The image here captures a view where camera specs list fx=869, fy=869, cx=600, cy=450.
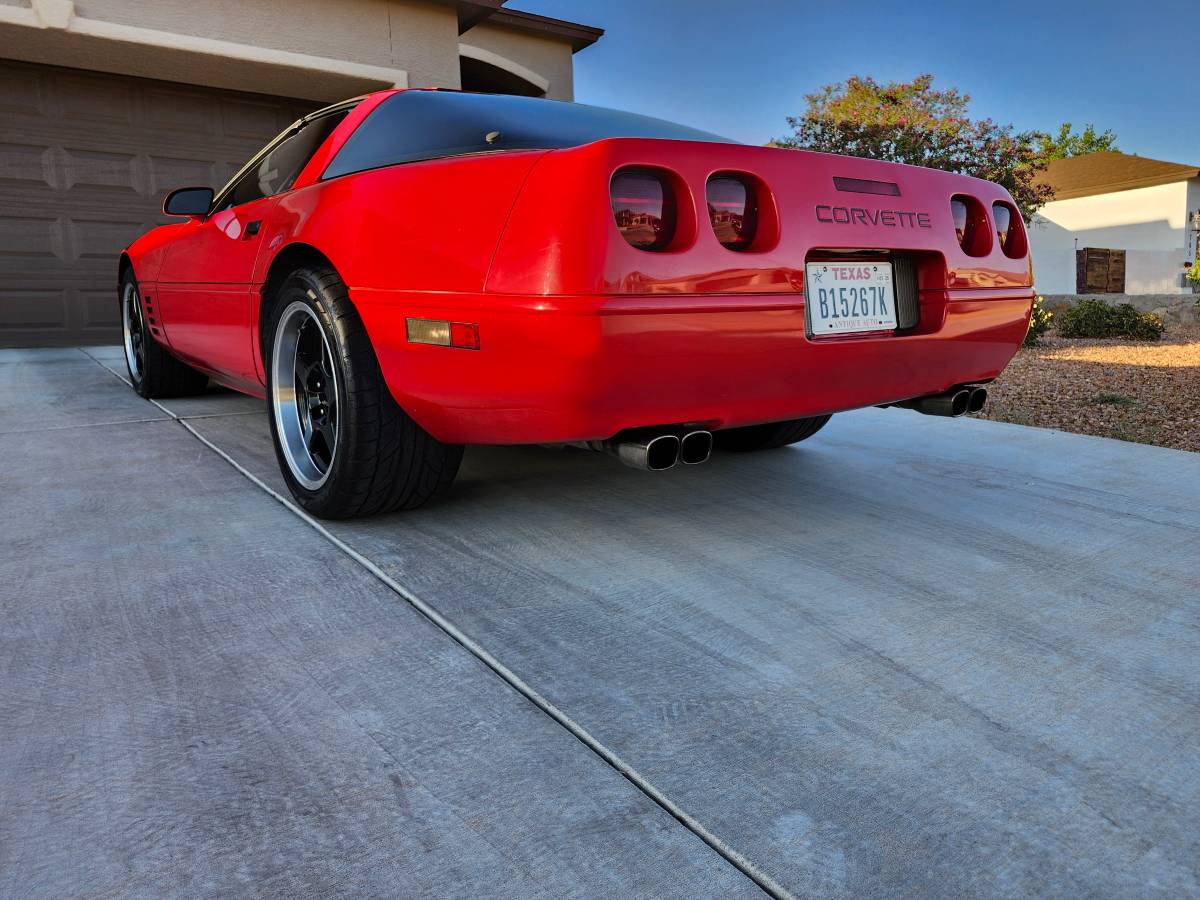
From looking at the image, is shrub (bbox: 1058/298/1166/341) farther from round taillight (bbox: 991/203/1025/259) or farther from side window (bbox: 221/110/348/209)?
side window (bbox: 221/110/348/209)

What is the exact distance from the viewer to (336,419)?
256 centimetres

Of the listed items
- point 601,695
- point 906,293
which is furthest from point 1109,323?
point 601,695

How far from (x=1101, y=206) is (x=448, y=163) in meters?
29.8

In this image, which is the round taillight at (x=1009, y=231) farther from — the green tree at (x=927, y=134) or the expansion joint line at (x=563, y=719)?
the green tree at (x=927, y=134)

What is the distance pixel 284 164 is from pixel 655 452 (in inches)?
81.2

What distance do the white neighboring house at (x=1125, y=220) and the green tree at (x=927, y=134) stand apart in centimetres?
770

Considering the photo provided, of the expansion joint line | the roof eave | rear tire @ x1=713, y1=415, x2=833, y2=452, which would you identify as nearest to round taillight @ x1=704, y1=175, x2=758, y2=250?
the expansion joint line

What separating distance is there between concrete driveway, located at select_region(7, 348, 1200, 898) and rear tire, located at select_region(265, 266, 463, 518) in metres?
0.12

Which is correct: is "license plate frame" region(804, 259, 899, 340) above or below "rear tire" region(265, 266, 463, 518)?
above

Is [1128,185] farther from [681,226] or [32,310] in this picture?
[681,226]

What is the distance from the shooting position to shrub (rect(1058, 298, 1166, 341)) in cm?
1208

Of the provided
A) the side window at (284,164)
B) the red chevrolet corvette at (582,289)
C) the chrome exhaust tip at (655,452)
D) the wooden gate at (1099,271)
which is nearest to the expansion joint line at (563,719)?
the red chevrolet corvette at (582,289)

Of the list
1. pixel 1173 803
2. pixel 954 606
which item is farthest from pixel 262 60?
pixel 1173 803

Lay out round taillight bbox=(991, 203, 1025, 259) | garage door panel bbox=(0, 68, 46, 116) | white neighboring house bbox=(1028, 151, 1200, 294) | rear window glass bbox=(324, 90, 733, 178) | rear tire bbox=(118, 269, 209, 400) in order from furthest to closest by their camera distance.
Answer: white neighboring house bbox=(1028, 151, 1200, 294), garage door panel bbox=(0, 68, 46, 116), rear tire bbox=(118, 269, 209, 400), round taillight bbox=(991, 203, 1025, 259), rear window glass bbox=(324, 90, 733, 178)
